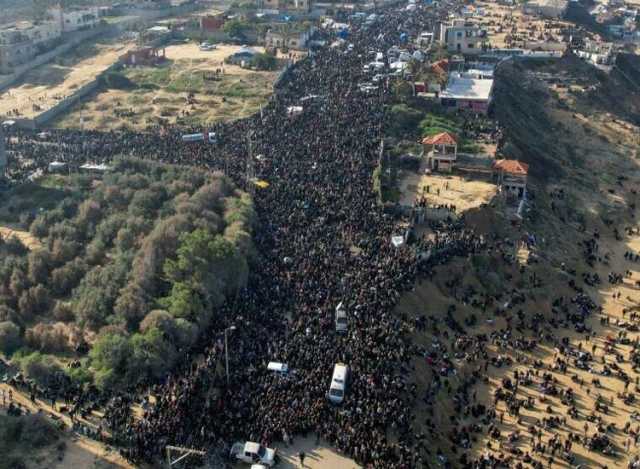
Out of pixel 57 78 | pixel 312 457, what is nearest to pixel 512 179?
pixel 312 457

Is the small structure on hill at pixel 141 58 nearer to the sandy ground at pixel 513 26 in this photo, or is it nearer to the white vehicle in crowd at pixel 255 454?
the sandy ground at pixel 513 26

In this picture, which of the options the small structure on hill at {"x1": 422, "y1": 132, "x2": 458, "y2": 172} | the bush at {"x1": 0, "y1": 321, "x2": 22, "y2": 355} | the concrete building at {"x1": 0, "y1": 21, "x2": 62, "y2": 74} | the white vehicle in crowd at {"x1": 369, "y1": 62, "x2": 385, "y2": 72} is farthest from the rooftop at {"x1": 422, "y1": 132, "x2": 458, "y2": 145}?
the concrete building at {"x1": 0, "y1": 21, "x2": 62, "y2": 74}

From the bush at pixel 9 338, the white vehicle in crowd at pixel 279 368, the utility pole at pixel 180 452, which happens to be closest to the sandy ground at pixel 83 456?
the utility pole at pixel 180 452

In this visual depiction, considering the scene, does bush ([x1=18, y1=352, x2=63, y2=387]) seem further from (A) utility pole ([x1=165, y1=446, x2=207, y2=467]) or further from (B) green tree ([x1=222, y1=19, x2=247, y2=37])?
(B) green tree ([x1=222, y1=19, x2=247, y2=37])

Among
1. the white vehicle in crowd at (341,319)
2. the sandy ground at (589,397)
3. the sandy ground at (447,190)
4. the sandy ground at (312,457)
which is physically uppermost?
the sandy ground at (447,190)

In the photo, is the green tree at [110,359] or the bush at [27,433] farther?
the green tree at [110,359]

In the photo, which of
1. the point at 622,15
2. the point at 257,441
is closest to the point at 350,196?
the point at 257,441
